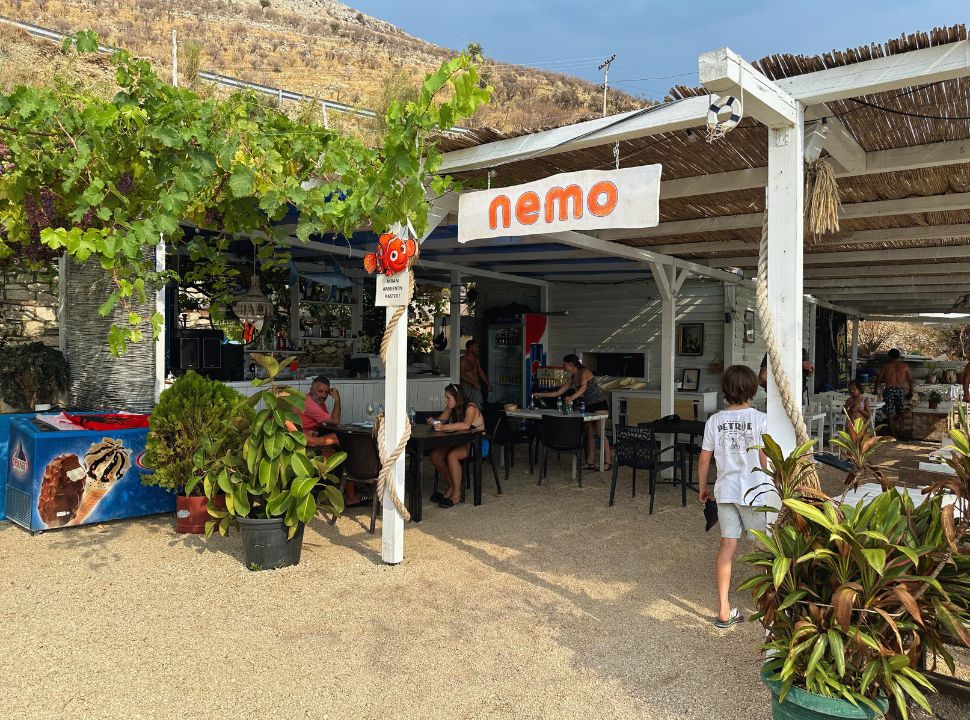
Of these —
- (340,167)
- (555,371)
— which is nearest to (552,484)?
(555,371)

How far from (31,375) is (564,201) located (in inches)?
203

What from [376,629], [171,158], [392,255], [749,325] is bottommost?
[376,629]

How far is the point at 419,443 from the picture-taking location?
18.1 feet

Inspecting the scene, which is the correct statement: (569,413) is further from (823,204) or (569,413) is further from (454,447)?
(823,204)

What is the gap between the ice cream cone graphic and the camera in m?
5.14

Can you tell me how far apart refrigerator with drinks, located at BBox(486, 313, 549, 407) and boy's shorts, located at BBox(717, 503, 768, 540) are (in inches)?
303

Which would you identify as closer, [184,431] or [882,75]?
[882,75]

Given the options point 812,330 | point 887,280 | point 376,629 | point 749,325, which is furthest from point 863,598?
point 812,330

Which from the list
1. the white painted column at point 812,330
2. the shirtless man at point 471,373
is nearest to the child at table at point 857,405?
the white painted column at point 812,330

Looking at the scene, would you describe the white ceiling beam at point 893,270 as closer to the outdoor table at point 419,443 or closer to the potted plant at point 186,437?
the outdoor table at point 419,443

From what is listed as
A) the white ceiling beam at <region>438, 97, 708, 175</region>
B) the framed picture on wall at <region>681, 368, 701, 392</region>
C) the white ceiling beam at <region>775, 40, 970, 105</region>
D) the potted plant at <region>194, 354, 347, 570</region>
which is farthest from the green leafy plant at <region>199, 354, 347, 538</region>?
the framed picture on wall at <region>681, 368, 701, 392</region>

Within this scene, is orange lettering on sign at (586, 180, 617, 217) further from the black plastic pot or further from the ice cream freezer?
the ice cream freezer

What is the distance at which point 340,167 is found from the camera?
388 centimetres

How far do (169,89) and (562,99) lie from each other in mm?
34097
